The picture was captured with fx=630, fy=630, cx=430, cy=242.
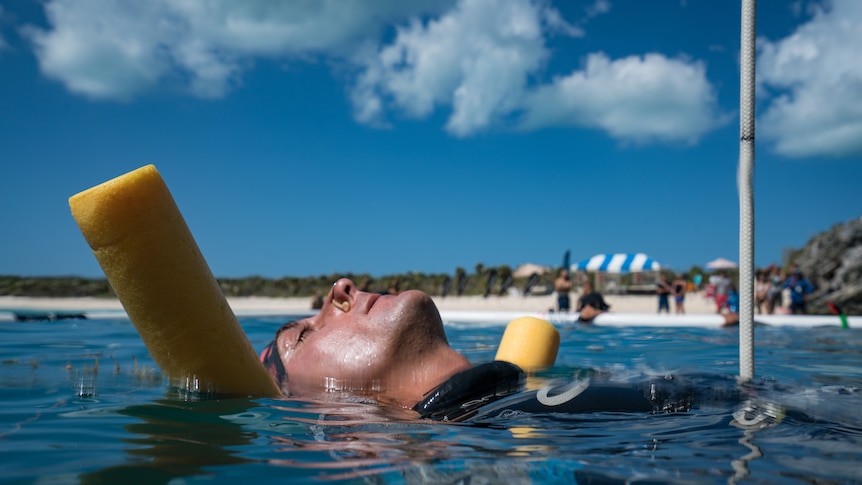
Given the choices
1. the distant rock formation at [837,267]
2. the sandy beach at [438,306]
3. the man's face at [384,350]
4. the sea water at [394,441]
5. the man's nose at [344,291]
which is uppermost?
the distant rock formation at [837,267]

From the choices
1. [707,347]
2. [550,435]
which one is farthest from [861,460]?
[707,347]

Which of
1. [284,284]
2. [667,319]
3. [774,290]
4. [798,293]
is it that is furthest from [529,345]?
[284,284]

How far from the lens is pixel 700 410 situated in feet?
9.12

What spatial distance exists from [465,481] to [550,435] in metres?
0.71

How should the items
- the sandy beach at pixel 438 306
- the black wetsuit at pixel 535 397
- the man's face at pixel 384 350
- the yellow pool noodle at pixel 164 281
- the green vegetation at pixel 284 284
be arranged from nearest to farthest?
the yellow pool noodle at pixel 164 281 < the black wetsuit at pixel 535 397 < the man's face at pixel 384 350 < the sandy beach at pixel 438 306 < the green vegetation at pixel 284 284

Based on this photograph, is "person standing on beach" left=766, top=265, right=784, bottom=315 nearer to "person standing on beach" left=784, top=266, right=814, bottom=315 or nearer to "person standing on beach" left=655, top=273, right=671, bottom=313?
"person standing on beach" left=784, top=266, right=814, bottom=315

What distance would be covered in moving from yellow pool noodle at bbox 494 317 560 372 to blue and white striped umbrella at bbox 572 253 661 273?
30445 mm

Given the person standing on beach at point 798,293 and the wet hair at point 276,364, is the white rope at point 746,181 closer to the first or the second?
the wet hair at point 276,364

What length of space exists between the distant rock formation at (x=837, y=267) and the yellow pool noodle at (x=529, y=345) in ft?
53.5

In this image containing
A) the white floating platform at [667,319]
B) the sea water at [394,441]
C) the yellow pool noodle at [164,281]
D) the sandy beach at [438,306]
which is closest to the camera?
the sea water at [394,441]

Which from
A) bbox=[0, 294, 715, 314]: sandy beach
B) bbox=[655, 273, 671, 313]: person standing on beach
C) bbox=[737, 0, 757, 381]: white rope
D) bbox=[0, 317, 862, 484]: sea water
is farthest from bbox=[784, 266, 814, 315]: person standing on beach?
bbox=[737, 0, 757, 381]: white rope

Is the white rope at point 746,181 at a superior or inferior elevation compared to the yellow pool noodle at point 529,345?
superior

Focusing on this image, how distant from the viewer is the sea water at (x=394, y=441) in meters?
1.87

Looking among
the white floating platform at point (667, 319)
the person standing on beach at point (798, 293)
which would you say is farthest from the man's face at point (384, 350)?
the person standing on beach at point (798, 293)
